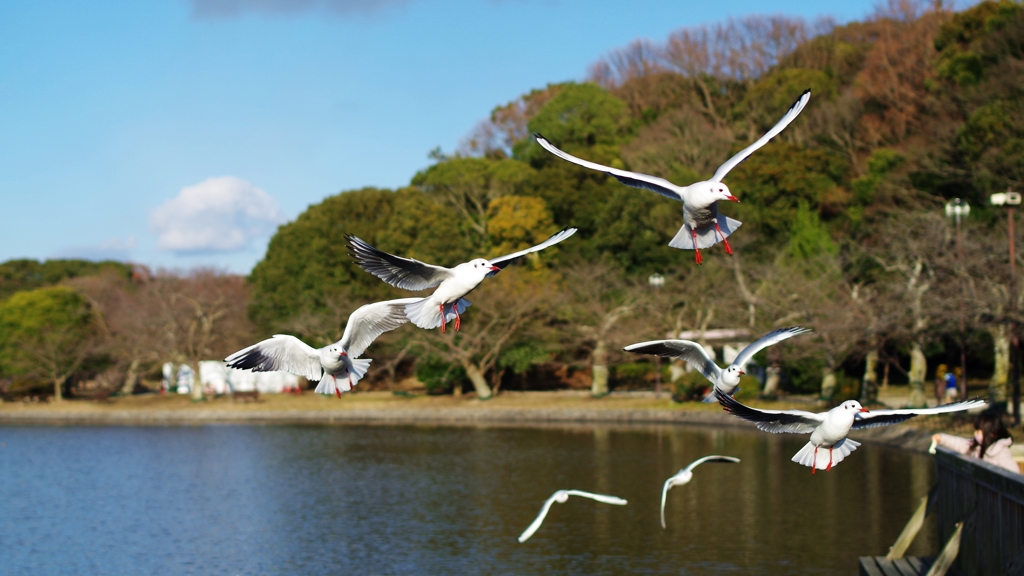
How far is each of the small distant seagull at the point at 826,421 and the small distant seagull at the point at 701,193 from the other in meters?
1.12

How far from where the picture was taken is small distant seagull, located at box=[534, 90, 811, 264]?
6.84 m

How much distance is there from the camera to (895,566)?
11906 millimetres

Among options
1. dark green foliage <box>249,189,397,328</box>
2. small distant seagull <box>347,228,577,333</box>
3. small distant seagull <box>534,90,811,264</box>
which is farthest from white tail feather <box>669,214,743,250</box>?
dark green foliage <box>249,189,397,328</box>

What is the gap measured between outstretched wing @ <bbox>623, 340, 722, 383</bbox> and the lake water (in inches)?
279

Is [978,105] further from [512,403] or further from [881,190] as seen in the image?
[512,403]

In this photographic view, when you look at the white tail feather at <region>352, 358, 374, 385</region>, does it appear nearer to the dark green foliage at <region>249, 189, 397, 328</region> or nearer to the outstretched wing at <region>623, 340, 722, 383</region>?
the outstretched wing at <region>623, 340, 722, 383</region>

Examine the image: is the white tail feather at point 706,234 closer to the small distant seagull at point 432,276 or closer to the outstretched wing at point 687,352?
the outstretched wing at point 687,352

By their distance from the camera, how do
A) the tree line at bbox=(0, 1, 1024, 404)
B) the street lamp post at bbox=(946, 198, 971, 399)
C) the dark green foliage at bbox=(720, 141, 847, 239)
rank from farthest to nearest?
the dark green foliage at bbox=(720, 141, 847, 239)
the tree line at bbox=(0, 1, 1024, 404)
the street lamp post at bbox=(946, 198, 971, 399)

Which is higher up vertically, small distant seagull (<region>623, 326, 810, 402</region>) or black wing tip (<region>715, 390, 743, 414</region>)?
small distant seagull (<region>623, 326, 810, 402</region>)

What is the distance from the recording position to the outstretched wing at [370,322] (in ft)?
25.7

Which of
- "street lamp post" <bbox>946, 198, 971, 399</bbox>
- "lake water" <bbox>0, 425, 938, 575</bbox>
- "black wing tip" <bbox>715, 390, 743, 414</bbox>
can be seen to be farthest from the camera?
"street lamp post" <bbox>946, 198, 971, 399</bbox>

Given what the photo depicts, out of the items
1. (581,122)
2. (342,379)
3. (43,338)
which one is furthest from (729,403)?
(581,122)

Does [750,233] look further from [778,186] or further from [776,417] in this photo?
[776,417]

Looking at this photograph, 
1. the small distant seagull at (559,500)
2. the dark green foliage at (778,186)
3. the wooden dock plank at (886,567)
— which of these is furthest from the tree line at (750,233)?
the small distant seagull at (559,500)
